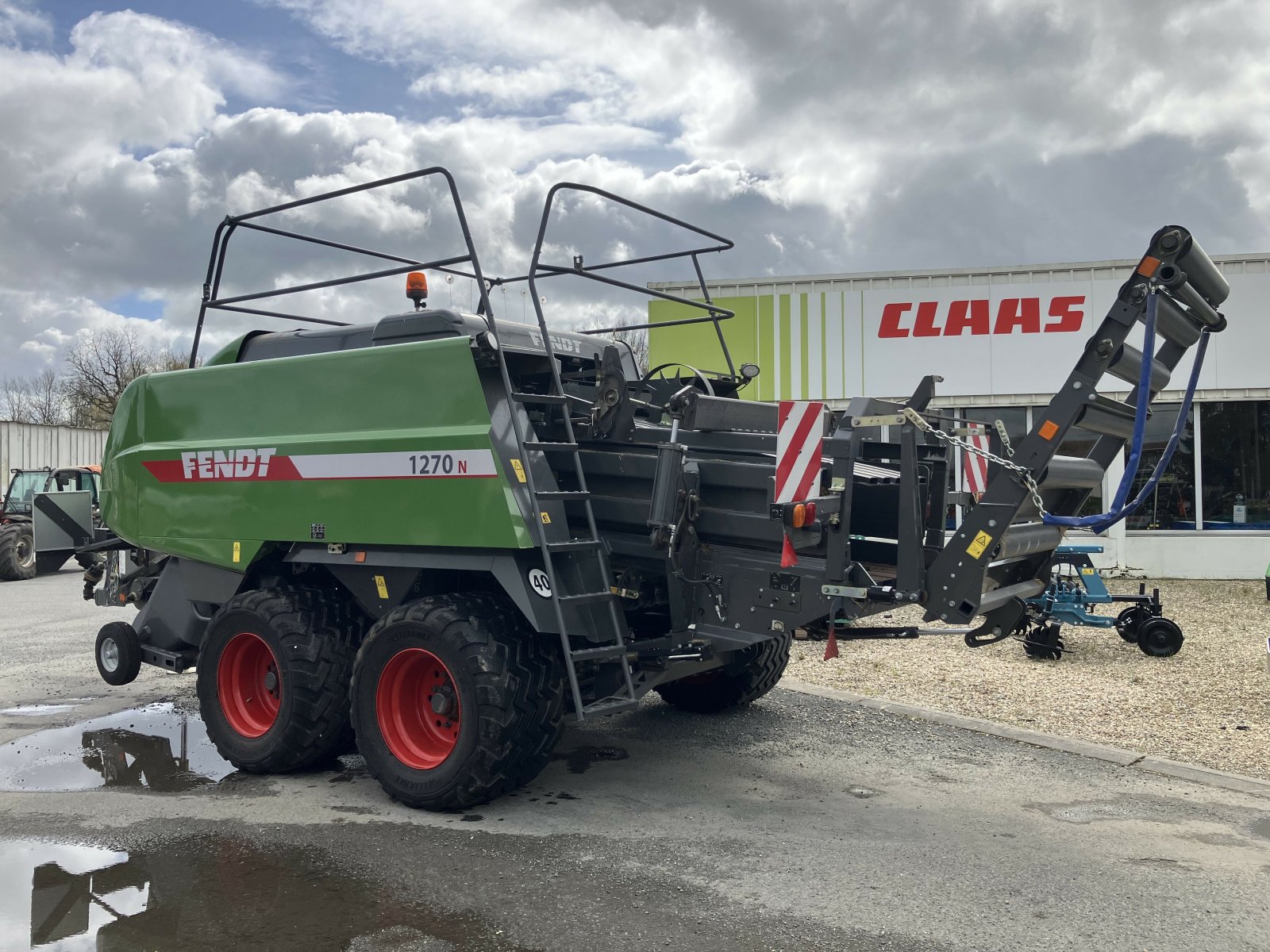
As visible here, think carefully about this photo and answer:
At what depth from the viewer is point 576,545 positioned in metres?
5.02

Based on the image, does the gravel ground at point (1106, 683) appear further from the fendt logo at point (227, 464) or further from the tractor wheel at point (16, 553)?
the tractor wheel at point (16, 553)

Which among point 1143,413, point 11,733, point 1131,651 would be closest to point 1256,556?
point 1131,651

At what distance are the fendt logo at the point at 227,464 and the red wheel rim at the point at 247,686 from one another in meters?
0.91

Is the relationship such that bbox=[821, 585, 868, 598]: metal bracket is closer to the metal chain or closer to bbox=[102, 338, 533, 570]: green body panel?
the metal chain

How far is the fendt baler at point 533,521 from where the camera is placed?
15.1ft

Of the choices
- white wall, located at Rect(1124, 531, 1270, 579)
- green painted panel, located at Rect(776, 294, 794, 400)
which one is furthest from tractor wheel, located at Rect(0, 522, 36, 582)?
white wall, located at Rect(1124, 531, 1270, 579)

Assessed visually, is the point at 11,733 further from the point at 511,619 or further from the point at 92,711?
the point at 511,619

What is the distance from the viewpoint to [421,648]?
5070 mm

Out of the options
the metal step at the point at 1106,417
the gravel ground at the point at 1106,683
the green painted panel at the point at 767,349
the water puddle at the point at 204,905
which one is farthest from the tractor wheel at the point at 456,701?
the green painted panel at the point at 767,349

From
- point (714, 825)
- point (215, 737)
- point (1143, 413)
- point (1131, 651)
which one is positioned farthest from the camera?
point (1131, 651)

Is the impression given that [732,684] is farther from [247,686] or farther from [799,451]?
[247,686]

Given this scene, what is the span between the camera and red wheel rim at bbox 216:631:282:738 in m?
6.02

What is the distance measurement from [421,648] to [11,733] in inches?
137

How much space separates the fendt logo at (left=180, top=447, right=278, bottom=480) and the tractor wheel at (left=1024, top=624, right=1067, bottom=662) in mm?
6383
